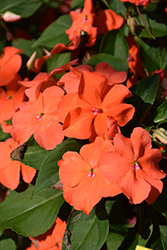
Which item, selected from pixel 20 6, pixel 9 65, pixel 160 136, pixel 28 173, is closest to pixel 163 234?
pixel 160 136

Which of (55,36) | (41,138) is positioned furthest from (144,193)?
(55,36)

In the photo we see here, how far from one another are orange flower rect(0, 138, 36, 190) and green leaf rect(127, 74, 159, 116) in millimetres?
393

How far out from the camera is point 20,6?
1.21 m

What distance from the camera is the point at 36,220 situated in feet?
2.93

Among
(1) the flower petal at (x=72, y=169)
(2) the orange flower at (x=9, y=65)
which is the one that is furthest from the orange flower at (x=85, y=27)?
(1) the flower petal at (x=72, y=169)

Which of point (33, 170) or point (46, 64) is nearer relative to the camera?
point (33, 170)

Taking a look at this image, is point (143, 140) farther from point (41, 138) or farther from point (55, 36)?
point (55, 36)

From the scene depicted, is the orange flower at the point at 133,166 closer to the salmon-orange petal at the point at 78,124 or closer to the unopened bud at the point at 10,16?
the salmon-orange petal at the point at 78,124

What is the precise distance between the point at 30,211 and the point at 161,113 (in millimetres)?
552

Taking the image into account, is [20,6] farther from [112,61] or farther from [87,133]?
[87,133]

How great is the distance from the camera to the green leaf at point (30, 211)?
0.87m

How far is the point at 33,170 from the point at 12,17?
71cm

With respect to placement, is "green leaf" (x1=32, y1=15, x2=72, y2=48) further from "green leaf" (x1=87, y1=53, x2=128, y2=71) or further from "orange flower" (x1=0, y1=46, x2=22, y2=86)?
"green leaf" (x1=87, y1=53, x2=128, y2=71)

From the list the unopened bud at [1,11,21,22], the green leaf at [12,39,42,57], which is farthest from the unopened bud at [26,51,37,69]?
the unopened bud at [1,11,21,22]
